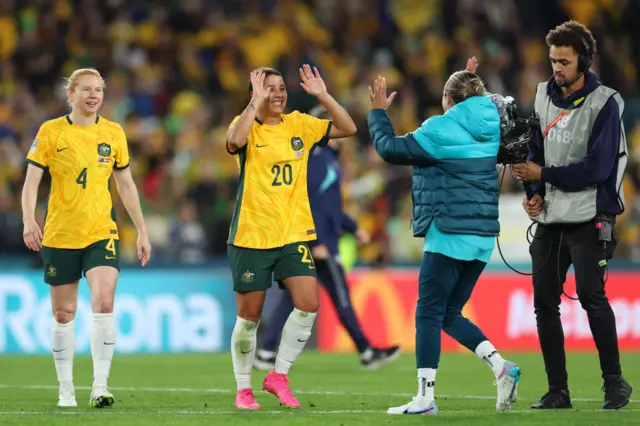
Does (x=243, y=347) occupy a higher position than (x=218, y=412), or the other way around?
(x=243, y=347)

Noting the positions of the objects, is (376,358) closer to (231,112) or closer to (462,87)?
(462,87)

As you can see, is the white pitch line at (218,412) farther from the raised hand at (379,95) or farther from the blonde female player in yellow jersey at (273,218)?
the raised hand at (379,95)

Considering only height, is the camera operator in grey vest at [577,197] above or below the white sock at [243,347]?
above

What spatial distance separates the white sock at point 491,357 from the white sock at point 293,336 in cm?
116

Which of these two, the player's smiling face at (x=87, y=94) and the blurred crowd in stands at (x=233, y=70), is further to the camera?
the blurred crowd in stands at (x=233, y=70)

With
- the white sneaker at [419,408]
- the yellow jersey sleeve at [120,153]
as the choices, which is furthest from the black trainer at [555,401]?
the yellow jersey sleeve at [120,153]

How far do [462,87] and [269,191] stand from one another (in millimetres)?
1459

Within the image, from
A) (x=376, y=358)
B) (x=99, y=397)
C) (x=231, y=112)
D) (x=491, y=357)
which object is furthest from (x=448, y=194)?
(x=231, y=112)

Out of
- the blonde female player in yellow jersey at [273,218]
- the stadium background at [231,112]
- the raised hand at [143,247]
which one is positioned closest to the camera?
the blonde female player in yellow jersey at [273,218]

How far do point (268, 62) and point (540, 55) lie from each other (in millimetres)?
4723

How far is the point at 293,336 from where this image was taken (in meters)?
8.47

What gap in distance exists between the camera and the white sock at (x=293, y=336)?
8.44 metres

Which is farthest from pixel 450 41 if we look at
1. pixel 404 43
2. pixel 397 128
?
pixel 397 128

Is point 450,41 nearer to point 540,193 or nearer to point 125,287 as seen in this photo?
point 125,287
